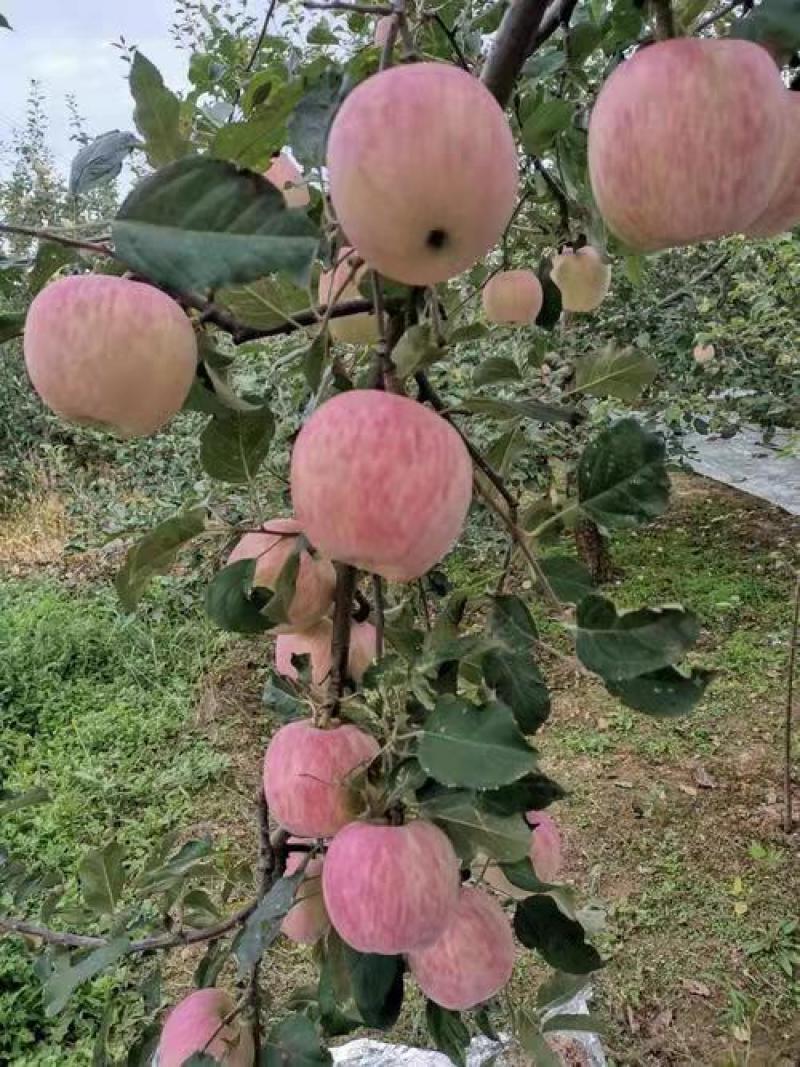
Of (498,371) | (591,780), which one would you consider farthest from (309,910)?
(591,780)

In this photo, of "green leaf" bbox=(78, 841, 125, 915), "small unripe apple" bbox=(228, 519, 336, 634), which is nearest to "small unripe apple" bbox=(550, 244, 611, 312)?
"small unripe apple" bbox=(228, 519, 336, 634)

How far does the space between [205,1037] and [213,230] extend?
0.56 metres

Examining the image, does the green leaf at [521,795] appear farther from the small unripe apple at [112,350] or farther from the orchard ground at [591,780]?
the orchard ground at [591,780]

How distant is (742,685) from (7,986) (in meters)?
2.03

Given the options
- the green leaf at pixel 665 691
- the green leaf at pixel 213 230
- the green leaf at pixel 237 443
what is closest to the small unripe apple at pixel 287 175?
the green leaf at pixel 237 443

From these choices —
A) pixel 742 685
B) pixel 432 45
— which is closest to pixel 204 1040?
pixel 432 45

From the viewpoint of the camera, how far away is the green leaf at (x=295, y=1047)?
631mm

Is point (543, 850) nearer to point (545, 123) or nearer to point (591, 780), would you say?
point (545, 123)

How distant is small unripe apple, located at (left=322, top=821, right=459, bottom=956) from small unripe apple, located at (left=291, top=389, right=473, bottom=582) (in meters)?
0.17

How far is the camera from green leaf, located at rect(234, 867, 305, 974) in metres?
0.58

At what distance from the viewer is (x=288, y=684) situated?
0.62 metres

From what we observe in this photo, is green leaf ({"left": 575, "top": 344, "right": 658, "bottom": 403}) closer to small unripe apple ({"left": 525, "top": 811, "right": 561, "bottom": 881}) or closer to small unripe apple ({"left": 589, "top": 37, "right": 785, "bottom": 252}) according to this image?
small unripe apple ({"left": 589, "top": 37, "right": 785, "bottom": 252})

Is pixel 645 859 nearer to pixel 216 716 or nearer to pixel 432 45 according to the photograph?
pixel 216 716

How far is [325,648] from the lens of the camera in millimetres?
648
